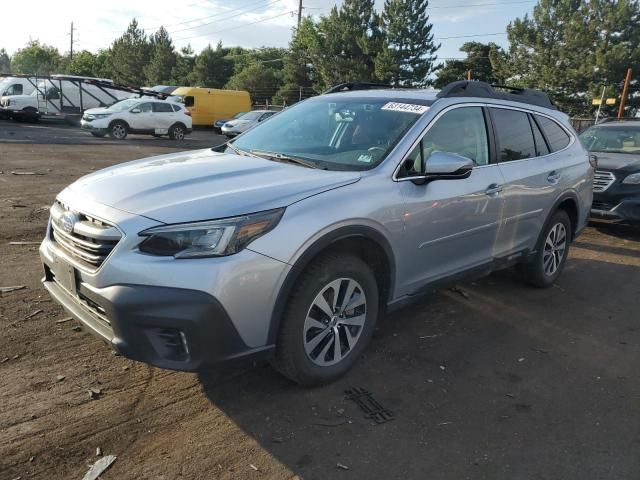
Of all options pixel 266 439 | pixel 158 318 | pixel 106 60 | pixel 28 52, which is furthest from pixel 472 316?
pixel 28 52

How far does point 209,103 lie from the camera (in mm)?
32750

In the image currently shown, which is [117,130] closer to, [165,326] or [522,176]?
[522,176]

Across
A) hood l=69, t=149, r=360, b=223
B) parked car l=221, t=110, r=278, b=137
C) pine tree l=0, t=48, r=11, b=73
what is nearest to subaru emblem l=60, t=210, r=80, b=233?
hood l=69, t=149, r=360, b=223

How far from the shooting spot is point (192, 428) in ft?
9.34

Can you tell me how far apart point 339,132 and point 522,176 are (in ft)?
5.47

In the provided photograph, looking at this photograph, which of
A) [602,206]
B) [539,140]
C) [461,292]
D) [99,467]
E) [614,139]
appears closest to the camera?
[99,467]

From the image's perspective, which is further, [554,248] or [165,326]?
[554,248]

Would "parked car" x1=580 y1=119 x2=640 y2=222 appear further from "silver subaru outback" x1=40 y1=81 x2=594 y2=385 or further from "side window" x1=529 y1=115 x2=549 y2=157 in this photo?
"silver subaru outback" x1=40 y1=81 x2=594 y2=385

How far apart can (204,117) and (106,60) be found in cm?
5616

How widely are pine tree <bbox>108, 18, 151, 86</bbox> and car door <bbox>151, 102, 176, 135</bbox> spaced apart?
2149 inches

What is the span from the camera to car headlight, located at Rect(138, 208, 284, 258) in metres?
2.62

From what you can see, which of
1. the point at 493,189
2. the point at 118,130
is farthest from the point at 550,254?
the point at 118,130

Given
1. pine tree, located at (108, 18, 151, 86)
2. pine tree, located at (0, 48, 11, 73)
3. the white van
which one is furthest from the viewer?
pine tree, located at (0, 48, 11, 73)

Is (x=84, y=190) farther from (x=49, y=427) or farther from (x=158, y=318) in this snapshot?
(x=49, y=427)
